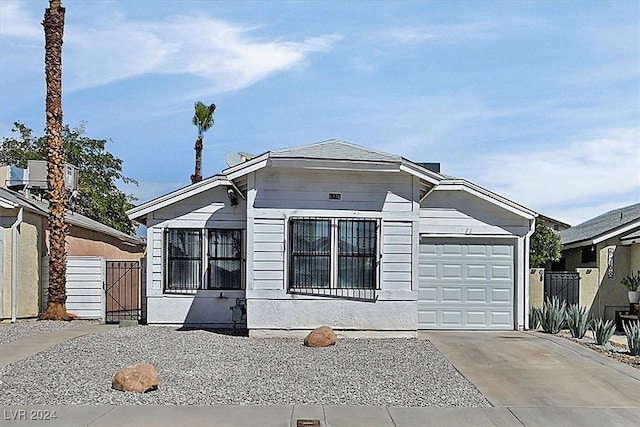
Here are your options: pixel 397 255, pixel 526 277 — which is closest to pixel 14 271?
pixel 397 255

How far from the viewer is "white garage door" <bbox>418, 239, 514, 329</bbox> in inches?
681

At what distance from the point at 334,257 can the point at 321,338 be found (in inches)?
77.1

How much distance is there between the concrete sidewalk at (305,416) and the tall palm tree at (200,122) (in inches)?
1013

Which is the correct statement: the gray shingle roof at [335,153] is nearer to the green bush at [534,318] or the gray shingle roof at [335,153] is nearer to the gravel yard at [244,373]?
the gravel yard at [244,373]

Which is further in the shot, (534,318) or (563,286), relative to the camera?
(563,286)

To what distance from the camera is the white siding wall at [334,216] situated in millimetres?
15078

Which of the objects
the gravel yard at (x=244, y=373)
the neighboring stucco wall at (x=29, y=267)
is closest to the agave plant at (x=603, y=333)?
the gravel yard at (x=244, y=373)

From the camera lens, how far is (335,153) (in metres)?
15.8

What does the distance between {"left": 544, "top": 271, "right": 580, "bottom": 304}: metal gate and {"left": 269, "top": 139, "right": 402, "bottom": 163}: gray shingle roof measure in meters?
6.49

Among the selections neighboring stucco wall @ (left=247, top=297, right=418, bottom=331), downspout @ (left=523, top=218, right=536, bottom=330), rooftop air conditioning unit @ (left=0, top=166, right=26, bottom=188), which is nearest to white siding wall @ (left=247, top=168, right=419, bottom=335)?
neighboring stucco wall @ (left=247, top=297, right=418, bottom=331)

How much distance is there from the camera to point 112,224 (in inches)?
1535

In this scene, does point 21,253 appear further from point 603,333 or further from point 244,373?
point 603,333

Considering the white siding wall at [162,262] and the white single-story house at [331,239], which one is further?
the white siding wall at [162,262]

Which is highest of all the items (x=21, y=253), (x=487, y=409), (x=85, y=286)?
(x=21, y=253)
